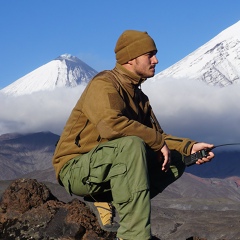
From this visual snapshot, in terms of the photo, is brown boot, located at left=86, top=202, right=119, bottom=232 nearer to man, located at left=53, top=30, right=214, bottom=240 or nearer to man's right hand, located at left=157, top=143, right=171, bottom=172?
man, located at left=53, top=30, right=214, bottom=240

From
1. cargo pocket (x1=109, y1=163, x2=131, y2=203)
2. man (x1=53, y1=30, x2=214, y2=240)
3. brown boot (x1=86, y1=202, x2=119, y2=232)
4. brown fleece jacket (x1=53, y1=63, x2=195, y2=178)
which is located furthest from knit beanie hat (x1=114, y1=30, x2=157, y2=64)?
brown boot (x1=86, y1=202, x2=119, y2=232)

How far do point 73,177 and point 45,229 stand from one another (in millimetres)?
1573

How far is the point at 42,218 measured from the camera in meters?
6.09

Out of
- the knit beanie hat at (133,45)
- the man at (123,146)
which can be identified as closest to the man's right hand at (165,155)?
the man at (123,146)

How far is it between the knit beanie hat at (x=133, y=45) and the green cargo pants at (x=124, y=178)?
0.81m

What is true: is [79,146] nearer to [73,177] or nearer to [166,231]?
[73,177]

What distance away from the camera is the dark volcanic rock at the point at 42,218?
5.79 metres

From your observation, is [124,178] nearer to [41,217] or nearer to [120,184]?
[120,184]

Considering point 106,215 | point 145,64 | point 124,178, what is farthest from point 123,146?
point 106,215

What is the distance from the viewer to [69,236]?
5.75m

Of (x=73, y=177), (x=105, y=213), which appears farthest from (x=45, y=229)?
(x=73, y=177)

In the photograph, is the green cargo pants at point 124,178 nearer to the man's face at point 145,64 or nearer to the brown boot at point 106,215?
the man's face at point 145,64

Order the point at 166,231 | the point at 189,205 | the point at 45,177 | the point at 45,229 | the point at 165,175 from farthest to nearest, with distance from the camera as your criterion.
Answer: the point at 45,177
the point at 189,205
the point at 166,231
the point at 45,229
the point at 165,175

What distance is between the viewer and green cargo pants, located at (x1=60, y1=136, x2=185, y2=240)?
157 inches
